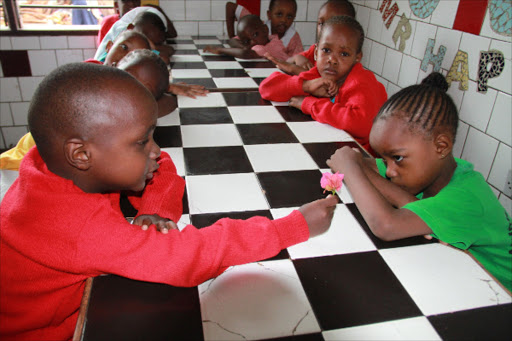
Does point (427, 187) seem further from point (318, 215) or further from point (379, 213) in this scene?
point (318, 215)

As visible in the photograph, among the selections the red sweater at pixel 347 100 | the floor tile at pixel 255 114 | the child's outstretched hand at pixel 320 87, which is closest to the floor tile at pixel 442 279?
the red sweater at pixel 347 100

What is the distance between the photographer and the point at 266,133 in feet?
5.18

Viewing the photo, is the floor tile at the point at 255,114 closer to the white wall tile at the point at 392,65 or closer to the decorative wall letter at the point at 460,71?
the decorative wall letter at the point at 460,71

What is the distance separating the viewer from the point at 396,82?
279cm

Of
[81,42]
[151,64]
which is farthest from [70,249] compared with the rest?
[81,42]

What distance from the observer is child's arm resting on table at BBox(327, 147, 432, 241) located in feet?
3.08

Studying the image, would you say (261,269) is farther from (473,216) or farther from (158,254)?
(473,216)

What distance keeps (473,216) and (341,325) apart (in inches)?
20.5

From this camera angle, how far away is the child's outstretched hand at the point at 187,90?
1975 millimetres

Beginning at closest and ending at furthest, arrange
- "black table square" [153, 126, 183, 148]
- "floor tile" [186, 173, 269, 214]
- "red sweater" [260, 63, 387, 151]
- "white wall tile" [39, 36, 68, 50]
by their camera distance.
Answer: "floor tile" [186, 173, 269, 214] → "black table square" [153, 126, 183, 148] → "red sweater" [260, 63, 387, 151] → "white wall tile" [39, 36, 68, 50]

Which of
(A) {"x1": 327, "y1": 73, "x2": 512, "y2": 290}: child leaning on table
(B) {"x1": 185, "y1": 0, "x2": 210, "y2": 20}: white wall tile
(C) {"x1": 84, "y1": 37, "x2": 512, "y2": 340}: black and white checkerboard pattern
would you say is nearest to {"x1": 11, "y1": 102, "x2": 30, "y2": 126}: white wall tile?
(B) {"x1": 185, "y1": 0, "x2": 210, "y2": 20}: white wall tile

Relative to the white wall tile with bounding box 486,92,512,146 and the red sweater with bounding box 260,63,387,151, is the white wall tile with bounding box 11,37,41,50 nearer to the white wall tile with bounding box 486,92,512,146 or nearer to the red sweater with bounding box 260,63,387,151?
the red sweater with bounding box 260,63,387,151

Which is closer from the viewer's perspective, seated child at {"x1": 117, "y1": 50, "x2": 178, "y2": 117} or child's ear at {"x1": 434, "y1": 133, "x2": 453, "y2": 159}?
child's ear at {"x1": 434, "y1": 133, "x2": 453, "y2": 159}

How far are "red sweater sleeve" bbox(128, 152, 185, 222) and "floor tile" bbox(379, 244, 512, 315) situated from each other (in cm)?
54
